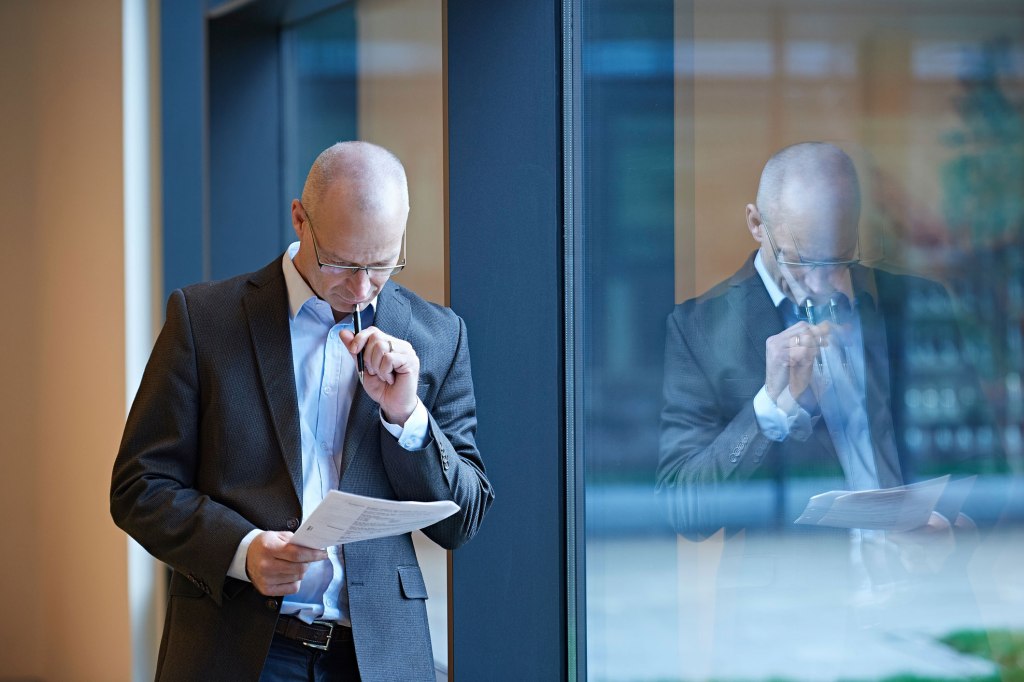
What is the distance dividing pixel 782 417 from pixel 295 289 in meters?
0.97

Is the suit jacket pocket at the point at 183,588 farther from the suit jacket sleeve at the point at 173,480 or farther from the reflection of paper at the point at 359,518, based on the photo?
the reflection of paper at the point at 359,518

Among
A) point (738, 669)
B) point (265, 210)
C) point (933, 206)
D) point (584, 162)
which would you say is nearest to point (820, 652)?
point (738, 669)

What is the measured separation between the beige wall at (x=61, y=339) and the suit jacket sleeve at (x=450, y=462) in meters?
2.82

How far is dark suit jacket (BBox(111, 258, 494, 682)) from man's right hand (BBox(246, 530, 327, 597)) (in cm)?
6

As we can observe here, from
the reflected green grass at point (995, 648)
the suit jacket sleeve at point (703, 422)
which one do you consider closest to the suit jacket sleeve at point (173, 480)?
the suit jacket sleeve at point (703, 422)

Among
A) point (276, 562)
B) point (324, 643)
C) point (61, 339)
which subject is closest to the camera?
point (276, 562)

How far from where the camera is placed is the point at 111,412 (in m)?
4.77

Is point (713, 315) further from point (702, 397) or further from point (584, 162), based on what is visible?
point (584, 162)

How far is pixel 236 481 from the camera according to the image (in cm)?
211

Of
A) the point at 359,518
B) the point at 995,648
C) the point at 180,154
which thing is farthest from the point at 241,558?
the point at 180,154

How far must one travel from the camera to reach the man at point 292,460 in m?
2.06

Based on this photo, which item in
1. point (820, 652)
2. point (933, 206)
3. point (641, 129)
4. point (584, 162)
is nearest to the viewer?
point (933, 206)

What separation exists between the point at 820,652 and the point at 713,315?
2.30 ft

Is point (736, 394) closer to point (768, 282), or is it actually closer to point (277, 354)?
point (768, 282)
